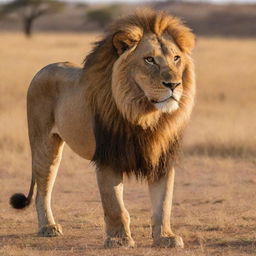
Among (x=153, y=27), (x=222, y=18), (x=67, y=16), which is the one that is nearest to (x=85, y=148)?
(x=153, y=27)

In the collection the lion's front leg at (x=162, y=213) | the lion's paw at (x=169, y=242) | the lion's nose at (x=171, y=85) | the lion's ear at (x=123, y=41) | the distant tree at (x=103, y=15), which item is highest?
the lion's ear at (x=123, y=41)

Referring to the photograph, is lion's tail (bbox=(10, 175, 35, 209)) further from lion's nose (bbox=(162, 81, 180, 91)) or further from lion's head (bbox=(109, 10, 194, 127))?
lion's nose (bbox=(162, 81, 180, 91))

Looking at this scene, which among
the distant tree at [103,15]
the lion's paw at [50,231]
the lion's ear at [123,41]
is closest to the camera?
the lion's ear at [123,41]

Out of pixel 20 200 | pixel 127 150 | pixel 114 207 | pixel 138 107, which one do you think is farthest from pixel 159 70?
pixel 20 200

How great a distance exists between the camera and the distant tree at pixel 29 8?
5044 centimetres

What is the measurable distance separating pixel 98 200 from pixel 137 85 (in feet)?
9.18

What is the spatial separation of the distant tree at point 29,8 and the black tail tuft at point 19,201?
44529 millimetres

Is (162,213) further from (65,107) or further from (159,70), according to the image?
(65,107)

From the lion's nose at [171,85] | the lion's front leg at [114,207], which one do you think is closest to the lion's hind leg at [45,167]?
the lion's front leg at [114,207]

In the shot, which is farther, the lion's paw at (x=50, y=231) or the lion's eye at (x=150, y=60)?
the lion's paw at (x=50, y=231)

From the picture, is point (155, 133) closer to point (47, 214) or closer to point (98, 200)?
point (47, 214)

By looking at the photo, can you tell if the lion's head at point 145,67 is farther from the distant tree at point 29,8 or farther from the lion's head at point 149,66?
the distant tree at point 29,8

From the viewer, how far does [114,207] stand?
4926mm

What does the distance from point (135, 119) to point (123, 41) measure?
18.7 inches
